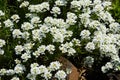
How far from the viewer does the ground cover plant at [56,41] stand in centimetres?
577

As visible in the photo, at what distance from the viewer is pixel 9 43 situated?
6215mm

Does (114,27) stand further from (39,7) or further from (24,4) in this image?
(24,4)

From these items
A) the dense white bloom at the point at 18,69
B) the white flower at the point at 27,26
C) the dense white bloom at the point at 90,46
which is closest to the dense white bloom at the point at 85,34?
the dense white bloom at the point at 90,46

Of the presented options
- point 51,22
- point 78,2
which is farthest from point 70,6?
point 51,22

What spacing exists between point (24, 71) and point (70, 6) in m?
1.56

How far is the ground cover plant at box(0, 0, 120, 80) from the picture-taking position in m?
5.77

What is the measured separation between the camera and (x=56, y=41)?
229 inches

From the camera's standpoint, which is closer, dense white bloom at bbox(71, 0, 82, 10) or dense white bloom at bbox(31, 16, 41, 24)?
dense white bloom at bbox(31, 16, 41, 24)

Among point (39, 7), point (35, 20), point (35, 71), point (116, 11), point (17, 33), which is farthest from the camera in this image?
point (116, 11)

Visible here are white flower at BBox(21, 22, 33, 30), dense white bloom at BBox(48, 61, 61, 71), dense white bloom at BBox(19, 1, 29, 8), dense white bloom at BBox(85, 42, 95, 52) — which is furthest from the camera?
dense white bloom at BBox(19, 1, 29, 8)

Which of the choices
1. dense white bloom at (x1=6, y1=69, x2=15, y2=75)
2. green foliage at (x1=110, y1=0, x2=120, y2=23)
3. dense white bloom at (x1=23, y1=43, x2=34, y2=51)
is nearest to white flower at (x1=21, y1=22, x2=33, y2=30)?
dense white bloom at (x1=23, y1=43, x2=34, y2=51)

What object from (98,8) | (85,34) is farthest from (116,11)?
(85,34)

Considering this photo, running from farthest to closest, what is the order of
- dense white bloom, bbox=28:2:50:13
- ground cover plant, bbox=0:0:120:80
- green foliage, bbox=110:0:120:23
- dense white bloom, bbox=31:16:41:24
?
green foliage, bbox=110:0:120:23 → dense white bloom, bbox=28:2:50:13 → dense white bloom, bbox=31:16:41:24 → ground cover plant, bbox=0:0:120:80

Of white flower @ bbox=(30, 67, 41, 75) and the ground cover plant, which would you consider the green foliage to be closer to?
the ground cover plant
